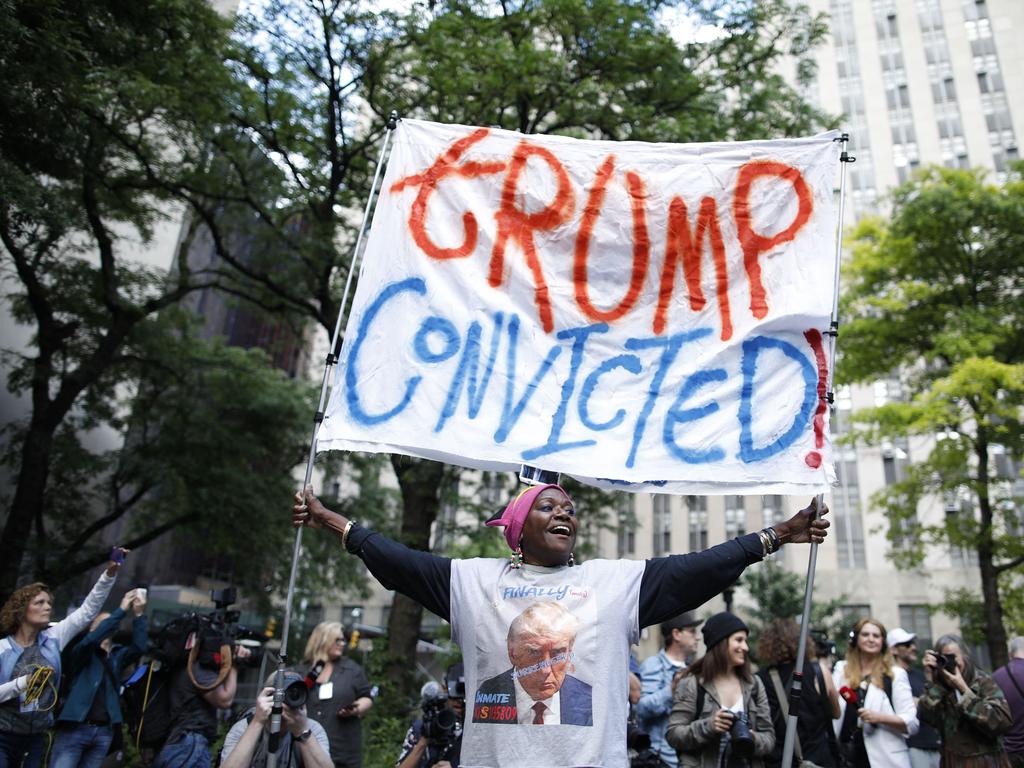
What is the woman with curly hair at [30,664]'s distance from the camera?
225 inches

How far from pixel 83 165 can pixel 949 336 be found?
15.9m

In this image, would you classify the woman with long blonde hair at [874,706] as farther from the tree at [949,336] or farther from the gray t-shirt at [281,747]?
the tree at [949,336]

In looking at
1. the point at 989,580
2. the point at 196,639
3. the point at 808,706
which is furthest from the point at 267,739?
the point at 989,580

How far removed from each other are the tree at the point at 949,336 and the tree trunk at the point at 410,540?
31.8ft

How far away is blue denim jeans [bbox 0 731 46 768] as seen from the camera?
5.71 m

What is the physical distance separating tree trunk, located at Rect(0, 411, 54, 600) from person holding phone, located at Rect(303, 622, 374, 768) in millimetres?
8658

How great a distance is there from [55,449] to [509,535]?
15.3 meters

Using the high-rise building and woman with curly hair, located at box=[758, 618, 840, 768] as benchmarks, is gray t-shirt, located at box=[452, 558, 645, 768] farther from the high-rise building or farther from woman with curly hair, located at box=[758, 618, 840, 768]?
the high-rise building

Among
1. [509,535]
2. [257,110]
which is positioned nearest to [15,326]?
[257,110]

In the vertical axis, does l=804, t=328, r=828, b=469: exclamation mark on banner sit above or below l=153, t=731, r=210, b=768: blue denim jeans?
above

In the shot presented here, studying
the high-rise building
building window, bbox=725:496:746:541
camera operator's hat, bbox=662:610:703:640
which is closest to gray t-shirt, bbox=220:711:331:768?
camera operator's hat, bbox=662:610:703:640

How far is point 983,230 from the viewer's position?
18406 millimetres

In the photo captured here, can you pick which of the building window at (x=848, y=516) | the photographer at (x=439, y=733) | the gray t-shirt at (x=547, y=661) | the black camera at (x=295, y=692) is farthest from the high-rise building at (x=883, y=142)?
the gray t-shirt at (x=547, y=661)

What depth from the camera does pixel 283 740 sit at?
14.5 ft
